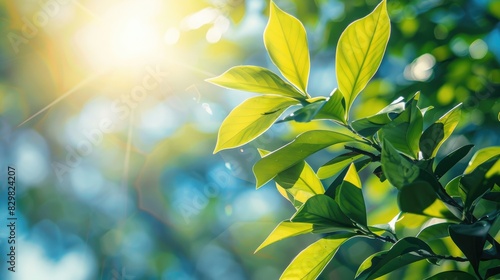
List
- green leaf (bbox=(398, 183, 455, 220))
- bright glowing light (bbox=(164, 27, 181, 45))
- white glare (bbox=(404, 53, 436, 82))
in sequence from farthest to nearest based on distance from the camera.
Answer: bright glowing light (bbox=(164, 27, 181, 45)) → white glare (bbox=(404, 53, 436, 82)) → green leaf (bbox=(398, 183, 455, 220))

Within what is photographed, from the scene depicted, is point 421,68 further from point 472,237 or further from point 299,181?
point 472,237

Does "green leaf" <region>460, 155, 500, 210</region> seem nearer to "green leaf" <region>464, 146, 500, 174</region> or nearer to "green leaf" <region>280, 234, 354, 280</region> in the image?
"green leaf" <region>464, 146, 500, 174</region>

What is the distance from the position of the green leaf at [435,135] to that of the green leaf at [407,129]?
0.01 metres

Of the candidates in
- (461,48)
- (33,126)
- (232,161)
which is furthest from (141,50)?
(33,126)

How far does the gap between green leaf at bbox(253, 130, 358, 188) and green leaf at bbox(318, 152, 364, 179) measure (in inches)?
1.6

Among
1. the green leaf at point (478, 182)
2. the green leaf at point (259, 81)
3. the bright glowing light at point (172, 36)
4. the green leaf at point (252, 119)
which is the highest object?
the bright glowing light at point (172, 36)

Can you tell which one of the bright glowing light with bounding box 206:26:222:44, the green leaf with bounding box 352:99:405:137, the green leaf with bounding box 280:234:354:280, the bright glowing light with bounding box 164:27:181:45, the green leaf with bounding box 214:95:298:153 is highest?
the bright glowing light with bounding box 164:27:181:45

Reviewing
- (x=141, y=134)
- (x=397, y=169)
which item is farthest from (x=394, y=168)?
(x=141, y=134)

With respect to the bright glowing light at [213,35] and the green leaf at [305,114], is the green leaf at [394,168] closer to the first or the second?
the green leaf at [305,114]

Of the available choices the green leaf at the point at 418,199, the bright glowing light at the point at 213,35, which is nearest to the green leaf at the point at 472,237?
the green leaf at the point at 418,199

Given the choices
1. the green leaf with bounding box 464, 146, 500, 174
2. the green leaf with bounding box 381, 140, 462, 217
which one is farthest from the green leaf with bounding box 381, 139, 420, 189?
the green leaf with bounding box 464, 146, 500, 174

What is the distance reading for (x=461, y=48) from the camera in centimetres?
130

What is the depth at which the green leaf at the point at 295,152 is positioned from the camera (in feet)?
1.41

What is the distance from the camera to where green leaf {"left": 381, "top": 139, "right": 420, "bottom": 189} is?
323 mm
